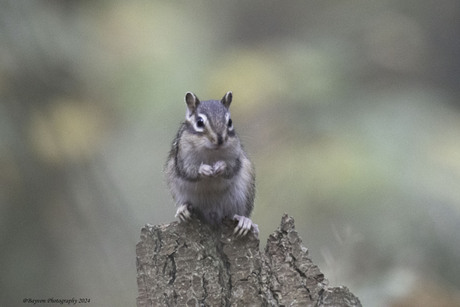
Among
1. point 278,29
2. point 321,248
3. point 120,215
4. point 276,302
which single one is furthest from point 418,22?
point 276,302

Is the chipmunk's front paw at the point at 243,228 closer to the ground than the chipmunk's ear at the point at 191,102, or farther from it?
closer to the ground

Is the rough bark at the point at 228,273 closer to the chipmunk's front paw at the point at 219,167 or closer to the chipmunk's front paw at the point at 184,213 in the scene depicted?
the chipmunk's front paw at the point at 184,213

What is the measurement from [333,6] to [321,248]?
7.24ft

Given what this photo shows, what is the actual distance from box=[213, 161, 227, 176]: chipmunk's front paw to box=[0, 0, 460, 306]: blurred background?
131 cm

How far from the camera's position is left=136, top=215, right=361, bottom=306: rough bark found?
8.36ft

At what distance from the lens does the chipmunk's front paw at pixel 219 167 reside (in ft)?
9.54

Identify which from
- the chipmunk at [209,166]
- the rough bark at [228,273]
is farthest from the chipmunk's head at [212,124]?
the rough bark at [228,273]

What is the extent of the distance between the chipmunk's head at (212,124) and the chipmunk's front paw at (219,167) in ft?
0.32

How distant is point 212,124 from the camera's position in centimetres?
288

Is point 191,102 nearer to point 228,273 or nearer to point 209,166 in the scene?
point 209,166

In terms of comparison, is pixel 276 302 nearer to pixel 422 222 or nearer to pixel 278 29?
pixel 422 222

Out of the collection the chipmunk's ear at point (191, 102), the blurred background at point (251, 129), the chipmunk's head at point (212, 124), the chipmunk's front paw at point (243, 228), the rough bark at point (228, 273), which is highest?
the blurred background at point (251, 129)

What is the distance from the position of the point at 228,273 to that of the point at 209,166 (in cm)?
57

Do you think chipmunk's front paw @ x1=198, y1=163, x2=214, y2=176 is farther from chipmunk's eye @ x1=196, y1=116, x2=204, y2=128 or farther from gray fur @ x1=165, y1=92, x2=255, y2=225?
chipmunk's eye @ x1=196, y1=116, x2=204, y2=128
